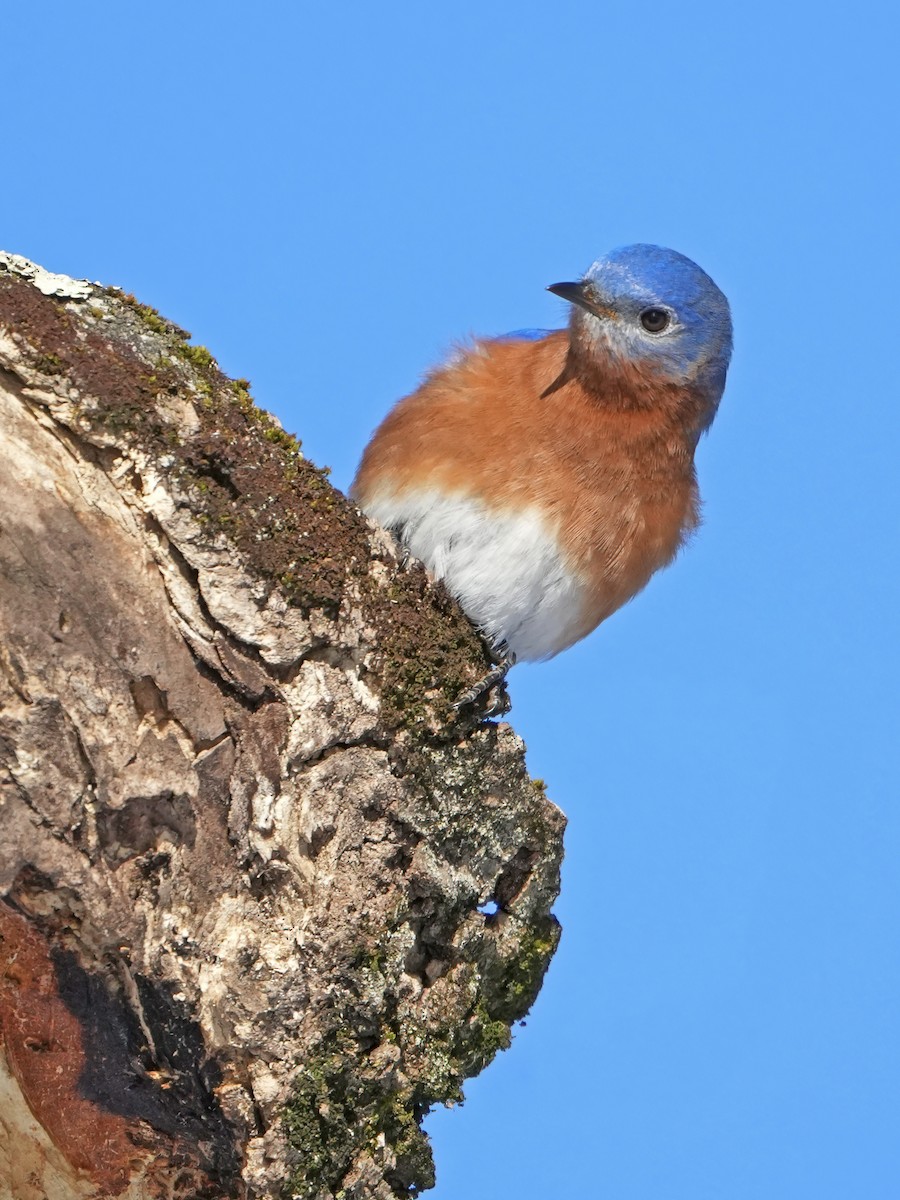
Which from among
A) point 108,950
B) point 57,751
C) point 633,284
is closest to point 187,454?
point 57,751

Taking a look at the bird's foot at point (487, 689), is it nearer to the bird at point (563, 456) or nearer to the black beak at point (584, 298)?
the bird at point (563, 456)

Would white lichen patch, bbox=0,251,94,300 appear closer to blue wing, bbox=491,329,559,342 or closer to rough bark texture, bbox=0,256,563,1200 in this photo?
rough bark texture, bbox=0,256,563,1200

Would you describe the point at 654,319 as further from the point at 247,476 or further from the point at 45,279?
the point at 45,279

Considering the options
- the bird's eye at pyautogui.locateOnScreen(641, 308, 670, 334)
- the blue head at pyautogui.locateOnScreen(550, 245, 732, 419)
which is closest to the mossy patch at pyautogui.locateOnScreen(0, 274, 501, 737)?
the blue head at pyautogui.locateOnScreen(550, 245, 732, 419)

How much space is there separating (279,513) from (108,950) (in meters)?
1.64

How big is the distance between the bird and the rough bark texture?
0.58 metres

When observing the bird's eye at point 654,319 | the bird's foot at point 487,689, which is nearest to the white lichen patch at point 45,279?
the bird's foot at point 487,689

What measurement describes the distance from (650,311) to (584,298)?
1.01 feet

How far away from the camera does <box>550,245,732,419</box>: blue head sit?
5.89 metres

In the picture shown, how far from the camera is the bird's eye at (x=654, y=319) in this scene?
19.6 ft

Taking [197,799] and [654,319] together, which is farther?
[654,319]

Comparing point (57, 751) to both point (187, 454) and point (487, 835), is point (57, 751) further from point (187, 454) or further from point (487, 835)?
point (487, 835)

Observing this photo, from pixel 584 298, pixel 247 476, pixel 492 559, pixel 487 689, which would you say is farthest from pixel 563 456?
pixel 247 476

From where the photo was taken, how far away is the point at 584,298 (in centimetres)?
593
